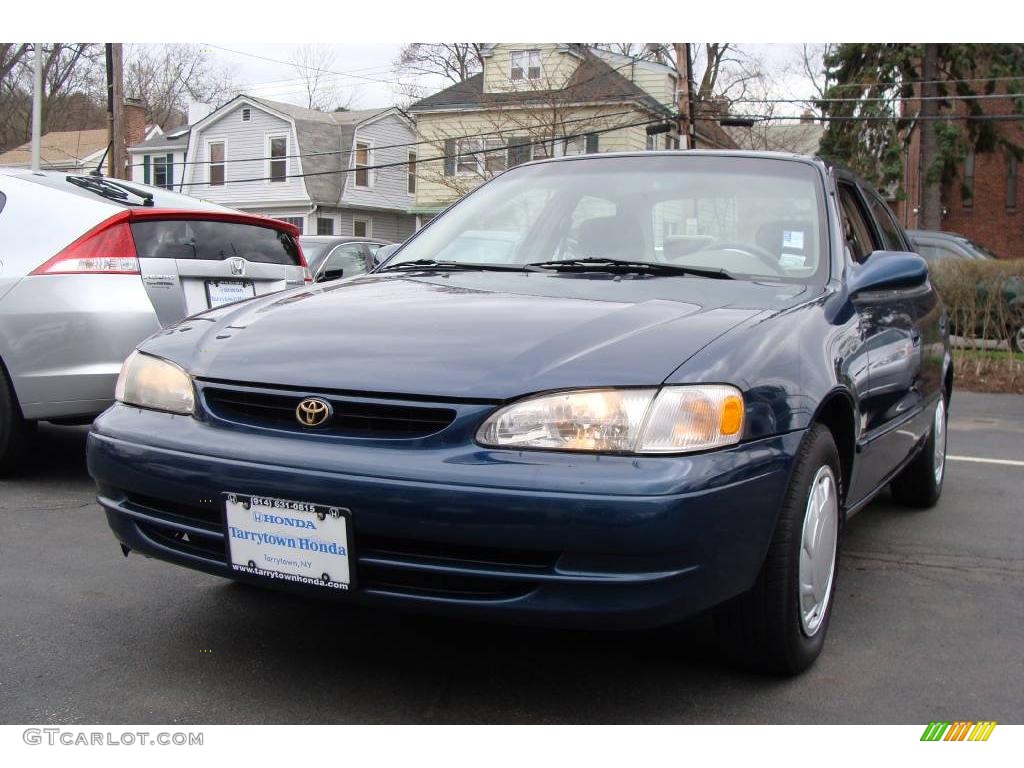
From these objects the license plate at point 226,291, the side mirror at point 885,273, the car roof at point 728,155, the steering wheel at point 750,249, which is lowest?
the license plate at point 226,291

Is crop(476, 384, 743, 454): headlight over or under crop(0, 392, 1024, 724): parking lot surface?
over

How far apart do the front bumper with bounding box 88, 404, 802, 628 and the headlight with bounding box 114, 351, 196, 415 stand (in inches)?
11.1

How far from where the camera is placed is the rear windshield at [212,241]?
5277mm

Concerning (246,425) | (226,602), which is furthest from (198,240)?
(246,425)

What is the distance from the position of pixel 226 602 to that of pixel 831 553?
195cm

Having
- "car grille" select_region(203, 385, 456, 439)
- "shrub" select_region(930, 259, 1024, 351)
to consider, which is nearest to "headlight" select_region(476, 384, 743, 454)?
"car grille" select_region(203, 385, 456, 439)

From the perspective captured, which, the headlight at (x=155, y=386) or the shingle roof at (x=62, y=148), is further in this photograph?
the shingle roof at (x=62, y=148)

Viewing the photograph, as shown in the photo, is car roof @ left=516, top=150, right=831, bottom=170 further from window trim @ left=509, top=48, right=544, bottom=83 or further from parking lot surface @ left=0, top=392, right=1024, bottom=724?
window trim @ left=509, top=48, right=544, bottom=83

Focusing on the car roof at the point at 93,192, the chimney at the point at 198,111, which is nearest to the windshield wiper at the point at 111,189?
the car roof at the point at 93,192

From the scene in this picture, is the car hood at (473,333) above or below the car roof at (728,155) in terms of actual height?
below

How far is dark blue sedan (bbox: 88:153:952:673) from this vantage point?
2357mm

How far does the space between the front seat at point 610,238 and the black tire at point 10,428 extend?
10.0 ft

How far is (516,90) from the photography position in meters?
29.9
